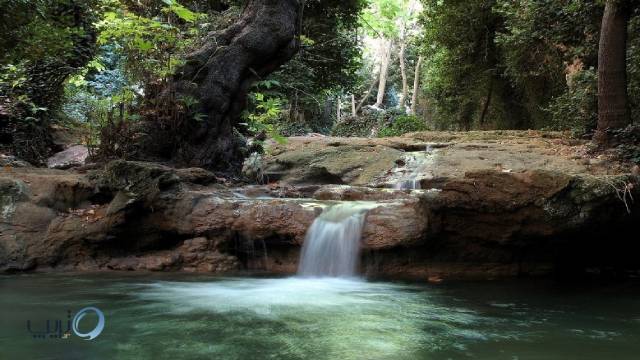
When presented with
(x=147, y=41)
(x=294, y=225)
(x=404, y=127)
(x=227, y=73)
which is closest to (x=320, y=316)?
(x=294, y=225)

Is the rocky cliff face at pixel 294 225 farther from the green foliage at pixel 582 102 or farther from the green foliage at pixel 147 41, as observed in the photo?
the green foliage at pixel 582 102

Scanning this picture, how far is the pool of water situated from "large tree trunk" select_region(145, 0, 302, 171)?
3.58 metres

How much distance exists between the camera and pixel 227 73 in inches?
377

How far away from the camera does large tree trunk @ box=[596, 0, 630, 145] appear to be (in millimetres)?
9062

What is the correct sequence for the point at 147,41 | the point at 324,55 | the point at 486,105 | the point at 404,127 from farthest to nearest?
1. the point at 404,127
2. the point at 486,105
3. the point at 324,55
4. the point at 147,41

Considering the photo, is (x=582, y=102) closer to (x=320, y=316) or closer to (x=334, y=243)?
(x=334, y=243)

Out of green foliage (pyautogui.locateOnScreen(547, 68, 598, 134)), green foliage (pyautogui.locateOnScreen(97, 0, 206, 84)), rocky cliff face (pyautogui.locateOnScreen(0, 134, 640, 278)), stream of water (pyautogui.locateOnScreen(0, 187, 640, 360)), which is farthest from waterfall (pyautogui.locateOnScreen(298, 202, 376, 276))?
green foliage (pyautogui.locateOnScreen(547, 68, 598, 134))

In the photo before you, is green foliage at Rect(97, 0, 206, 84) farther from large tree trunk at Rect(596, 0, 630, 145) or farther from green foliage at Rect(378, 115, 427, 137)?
green foliage at Rect(378, 115, 427, 137)

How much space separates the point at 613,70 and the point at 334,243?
6.47 meters

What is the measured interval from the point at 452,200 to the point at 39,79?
356 inches

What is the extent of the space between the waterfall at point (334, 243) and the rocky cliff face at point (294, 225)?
0.13 metres

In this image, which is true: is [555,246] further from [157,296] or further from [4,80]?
[4,80]

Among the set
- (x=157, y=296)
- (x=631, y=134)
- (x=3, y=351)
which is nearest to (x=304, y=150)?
(x=631, y=134)

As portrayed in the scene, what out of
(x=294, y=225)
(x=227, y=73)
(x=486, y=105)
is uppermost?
(x=486, y=105)
